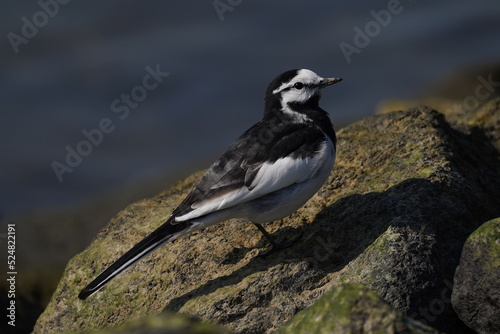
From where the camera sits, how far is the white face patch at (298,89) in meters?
7.71

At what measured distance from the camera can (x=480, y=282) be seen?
5.51m

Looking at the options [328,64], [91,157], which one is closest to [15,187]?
[91,157]

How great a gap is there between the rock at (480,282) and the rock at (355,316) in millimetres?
1151

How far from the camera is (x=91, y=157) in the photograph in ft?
55.8

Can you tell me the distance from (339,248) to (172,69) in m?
12.1

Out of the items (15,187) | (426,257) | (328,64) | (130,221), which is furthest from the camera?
(328,64)

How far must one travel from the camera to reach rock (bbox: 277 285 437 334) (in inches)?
171

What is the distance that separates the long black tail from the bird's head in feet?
6.05

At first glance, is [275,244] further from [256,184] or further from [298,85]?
[298,85]

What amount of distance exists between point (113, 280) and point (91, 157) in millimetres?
10220

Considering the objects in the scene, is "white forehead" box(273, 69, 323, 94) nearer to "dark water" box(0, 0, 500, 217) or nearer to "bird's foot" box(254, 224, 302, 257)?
"bird's foot" box(254, 224, 302, 257)

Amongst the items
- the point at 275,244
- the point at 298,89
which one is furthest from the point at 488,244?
the point at 298,89

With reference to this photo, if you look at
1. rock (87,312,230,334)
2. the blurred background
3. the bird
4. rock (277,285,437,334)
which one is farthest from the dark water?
rock (87,312,230,334)

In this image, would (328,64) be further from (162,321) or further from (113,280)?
(162,321)
